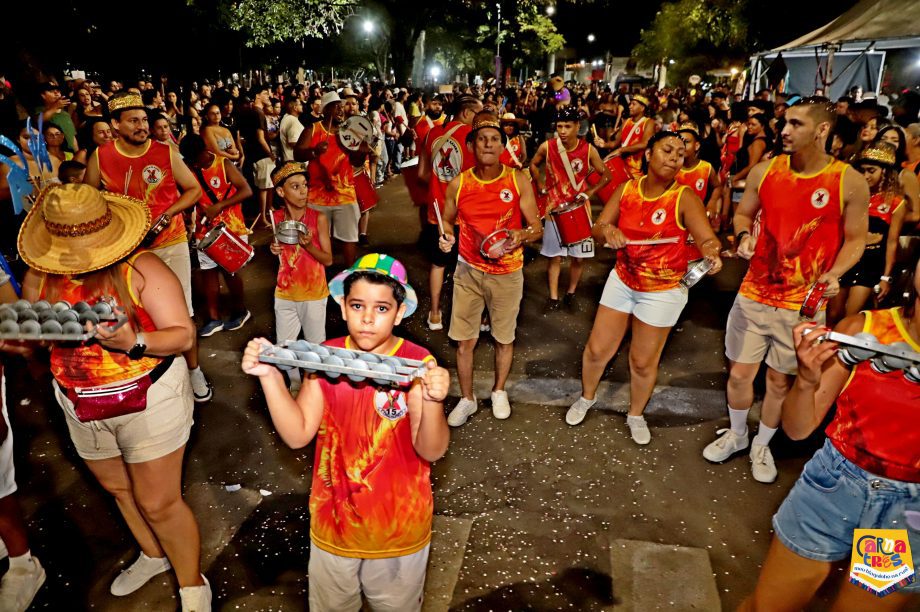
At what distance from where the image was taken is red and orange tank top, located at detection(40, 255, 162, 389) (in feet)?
8.28

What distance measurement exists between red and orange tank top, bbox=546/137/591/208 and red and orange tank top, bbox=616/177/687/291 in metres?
2.40

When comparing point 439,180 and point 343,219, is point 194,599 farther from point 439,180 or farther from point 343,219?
point 343,219

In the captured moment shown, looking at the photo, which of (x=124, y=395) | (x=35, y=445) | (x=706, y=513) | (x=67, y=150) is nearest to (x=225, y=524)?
(x=124, y=395)

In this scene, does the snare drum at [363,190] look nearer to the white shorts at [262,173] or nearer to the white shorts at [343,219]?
the white shorts at [343,219]

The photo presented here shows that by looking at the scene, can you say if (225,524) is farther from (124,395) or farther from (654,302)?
(654,302)

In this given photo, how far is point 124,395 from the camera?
2.56 meters

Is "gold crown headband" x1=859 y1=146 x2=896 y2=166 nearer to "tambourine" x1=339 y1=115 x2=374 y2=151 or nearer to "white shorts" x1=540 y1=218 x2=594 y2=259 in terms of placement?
"white shorts" x1=540 y1=218 x2=594 y2=259

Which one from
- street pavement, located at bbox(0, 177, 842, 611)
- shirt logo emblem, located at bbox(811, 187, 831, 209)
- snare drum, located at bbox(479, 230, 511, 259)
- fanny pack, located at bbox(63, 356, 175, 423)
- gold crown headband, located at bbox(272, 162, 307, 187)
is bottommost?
street pavement, located at bbox(0, 177, 842, 611)

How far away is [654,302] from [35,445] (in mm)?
4610

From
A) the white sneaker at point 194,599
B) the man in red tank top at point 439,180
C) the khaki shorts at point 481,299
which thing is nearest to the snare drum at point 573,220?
the khaki shorts at point 481,299

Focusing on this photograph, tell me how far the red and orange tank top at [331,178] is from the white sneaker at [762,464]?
520cm

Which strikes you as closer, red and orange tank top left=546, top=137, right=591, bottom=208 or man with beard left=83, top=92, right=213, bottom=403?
man with beard left=83, top=92, right=213, bottom=403

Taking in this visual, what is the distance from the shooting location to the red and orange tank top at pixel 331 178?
7160mm

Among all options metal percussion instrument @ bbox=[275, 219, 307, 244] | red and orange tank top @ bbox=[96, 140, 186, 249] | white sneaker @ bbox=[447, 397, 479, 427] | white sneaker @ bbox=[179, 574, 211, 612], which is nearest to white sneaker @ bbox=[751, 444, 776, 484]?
white sneaker @ bbox=[447, 397, 479, 427]
